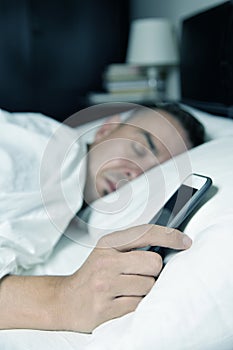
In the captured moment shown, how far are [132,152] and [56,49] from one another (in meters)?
1.55

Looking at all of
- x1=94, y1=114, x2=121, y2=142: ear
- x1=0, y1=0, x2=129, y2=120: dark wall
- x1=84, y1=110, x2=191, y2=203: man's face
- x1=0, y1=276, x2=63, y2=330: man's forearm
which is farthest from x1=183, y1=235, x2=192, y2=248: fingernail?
x1=0, y1=0, x2=129, y2=120: dark wall

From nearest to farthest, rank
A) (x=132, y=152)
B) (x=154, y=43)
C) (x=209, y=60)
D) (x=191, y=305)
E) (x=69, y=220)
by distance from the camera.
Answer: (x=191, y=305), (x=69, y=220), (x=132, y=152), (x=209, y=60), (x=154, y=43)

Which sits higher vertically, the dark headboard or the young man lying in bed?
the dark headboard

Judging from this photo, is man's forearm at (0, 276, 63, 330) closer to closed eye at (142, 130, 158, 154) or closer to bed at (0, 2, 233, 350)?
bed at (0, 2, 233, 350)

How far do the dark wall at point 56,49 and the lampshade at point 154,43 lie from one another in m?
0.49

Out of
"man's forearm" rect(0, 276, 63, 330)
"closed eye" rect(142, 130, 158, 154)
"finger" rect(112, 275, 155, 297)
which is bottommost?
"man's forearm" rect(0, 276, 63, 330)

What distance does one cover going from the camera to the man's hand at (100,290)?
519mm

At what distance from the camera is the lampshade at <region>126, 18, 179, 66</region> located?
1.83 m

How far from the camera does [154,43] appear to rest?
1.83 metres

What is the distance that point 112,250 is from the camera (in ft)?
1.78

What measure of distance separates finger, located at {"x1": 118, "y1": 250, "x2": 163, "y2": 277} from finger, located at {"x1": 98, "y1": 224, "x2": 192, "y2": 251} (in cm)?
2

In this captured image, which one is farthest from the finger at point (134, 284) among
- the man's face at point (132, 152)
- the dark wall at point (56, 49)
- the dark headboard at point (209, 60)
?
the dark wall at point (56, 49)

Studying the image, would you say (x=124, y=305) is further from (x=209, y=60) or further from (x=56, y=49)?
(x=56, y=49)

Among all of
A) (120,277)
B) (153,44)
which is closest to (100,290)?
(120,277)
